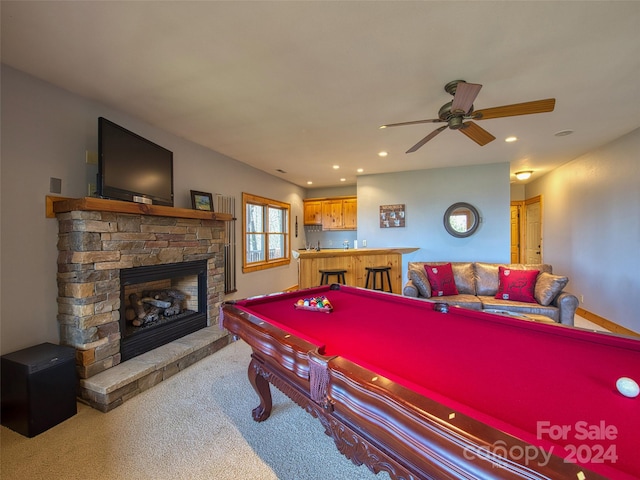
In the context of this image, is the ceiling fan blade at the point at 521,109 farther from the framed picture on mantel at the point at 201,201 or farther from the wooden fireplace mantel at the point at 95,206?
the framed picture on mantel at the point at 201,201

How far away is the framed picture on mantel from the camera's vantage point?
3.59 m

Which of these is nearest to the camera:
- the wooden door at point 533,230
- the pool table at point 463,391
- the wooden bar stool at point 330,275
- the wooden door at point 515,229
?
the pool table at point 463,391

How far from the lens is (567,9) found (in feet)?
4.94

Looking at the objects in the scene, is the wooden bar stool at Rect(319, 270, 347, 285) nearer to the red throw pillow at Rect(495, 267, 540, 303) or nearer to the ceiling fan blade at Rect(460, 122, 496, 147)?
the red throw pillow at Rect(495, 267, 540, 303)

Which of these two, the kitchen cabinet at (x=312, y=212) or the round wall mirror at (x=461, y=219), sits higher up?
the kitchen cabinet at (x=312, y=212)

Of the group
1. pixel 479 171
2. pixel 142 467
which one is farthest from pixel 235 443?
pixel 479 171

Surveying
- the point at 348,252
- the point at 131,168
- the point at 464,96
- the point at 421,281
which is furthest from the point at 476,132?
the point at 131,168

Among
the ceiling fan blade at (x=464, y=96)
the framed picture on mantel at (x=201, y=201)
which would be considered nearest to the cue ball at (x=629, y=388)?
the ceiling fan blade at (x=464, y=96)

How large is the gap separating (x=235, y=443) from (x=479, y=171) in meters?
5.37

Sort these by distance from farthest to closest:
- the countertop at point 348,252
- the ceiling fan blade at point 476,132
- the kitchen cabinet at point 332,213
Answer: the kitchen cabinet at point 332,213 < the countertop at point 348,252 < the ceiling fan blade at point 476,132

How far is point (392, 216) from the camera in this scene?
17.8 ft

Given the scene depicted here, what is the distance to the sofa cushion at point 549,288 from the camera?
327cm

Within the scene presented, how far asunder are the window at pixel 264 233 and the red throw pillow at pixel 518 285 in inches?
158

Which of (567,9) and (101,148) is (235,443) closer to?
(101,148)
